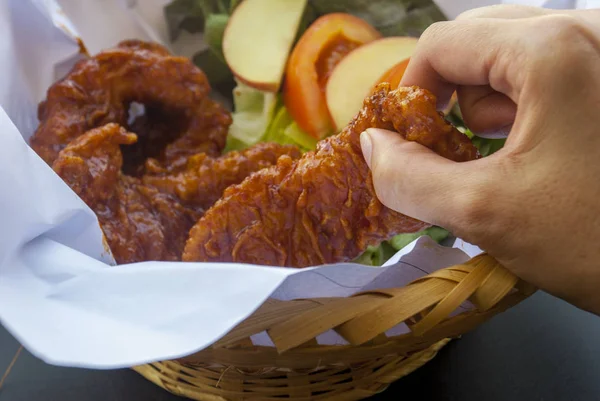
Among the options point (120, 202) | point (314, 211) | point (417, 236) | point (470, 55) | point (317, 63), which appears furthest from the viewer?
point (317, 63)

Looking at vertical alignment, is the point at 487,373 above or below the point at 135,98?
below

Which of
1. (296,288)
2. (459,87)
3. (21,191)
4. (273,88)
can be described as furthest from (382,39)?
(21,191)

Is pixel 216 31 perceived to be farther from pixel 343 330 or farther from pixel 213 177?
pixel 343 330

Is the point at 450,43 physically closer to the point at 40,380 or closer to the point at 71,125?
the point at 71,125

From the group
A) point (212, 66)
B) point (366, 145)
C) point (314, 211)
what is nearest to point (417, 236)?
point (314, 211)

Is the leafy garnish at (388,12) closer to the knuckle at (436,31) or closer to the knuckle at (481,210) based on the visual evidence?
the knuckle at (436,31)
